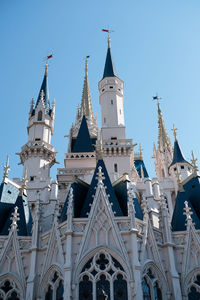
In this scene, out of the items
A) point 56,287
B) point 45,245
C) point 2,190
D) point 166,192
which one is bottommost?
point 56,287

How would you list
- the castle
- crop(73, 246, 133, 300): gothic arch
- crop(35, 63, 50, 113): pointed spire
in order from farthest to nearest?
crop(35, 63, 50, 113): pointed spire
the castle
crop(73, 246, 133, 300): gothic arch

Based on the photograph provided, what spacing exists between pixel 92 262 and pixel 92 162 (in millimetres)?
22650

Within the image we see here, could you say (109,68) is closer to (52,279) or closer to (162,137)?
(162,137)

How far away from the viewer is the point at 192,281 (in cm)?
1898

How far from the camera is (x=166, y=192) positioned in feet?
115

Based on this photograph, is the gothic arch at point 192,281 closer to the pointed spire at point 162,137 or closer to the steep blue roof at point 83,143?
the steep blue roof at point 83,143

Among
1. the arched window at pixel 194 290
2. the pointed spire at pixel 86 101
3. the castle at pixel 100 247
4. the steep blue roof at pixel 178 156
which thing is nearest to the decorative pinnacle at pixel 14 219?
the castle at pixel 100 247

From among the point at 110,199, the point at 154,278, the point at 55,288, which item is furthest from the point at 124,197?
the point at 55,288

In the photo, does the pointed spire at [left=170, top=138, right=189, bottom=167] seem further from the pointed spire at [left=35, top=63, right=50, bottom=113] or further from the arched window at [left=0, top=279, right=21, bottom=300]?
the arched window at [left=0, top=279, right=21, bottom=300]

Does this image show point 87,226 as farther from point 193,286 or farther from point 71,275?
point 193,286

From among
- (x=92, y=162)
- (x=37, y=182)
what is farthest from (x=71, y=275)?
(x=92, y=162)

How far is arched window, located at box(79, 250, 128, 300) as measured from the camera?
17328 mm

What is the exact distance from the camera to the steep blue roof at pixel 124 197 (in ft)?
69.5

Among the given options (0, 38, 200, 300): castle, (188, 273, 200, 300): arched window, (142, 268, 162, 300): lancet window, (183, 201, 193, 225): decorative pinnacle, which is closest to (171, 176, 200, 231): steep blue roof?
(0, 38, 200, 300): castle
